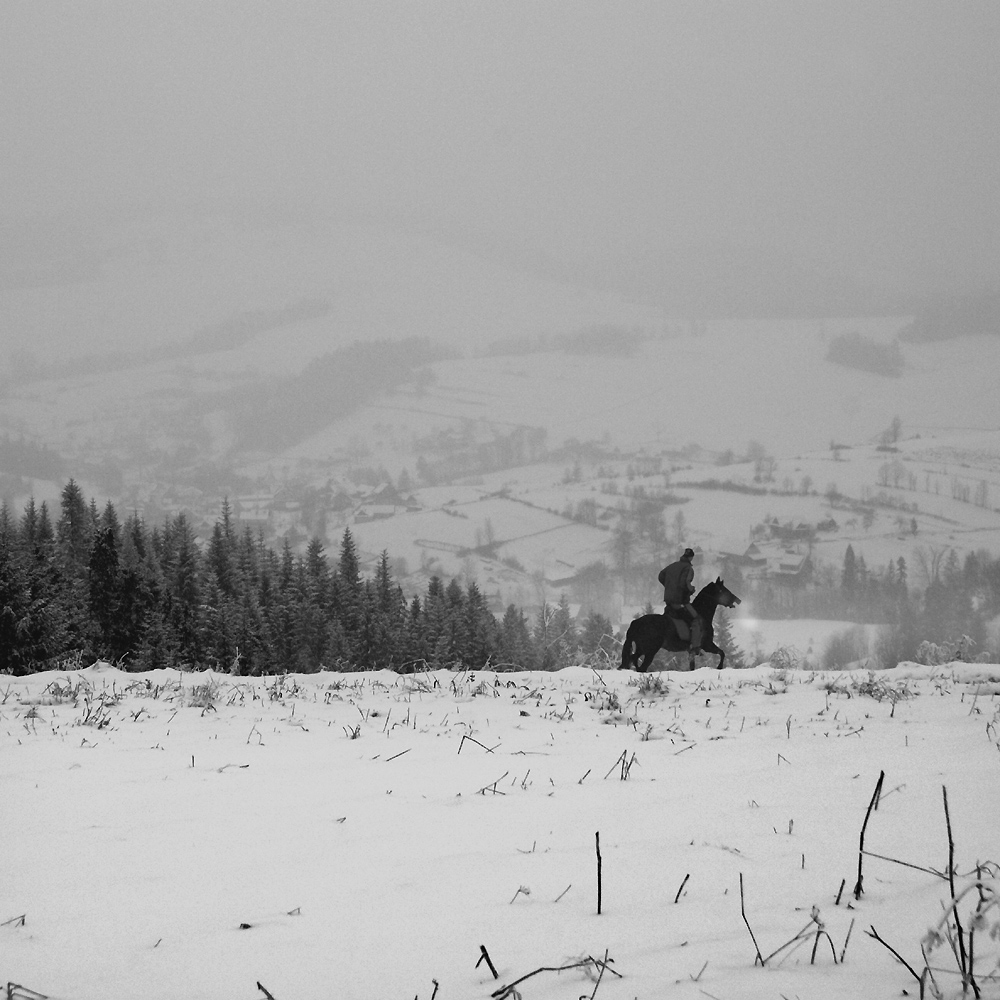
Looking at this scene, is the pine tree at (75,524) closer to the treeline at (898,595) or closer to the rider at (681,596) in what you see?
the rider at (681,596)

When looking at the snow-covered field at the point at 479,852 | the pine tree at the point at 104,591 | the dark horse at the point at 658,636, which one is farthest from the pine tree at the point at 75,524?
the snow-covered field at the point at 479,852

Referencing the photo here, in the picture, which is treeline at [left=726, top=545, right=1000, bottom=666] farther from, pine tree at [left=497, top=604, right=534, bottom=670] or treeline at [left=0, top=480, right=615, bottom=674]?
treeline at [left=0, top=480, right=615, bottom=674]

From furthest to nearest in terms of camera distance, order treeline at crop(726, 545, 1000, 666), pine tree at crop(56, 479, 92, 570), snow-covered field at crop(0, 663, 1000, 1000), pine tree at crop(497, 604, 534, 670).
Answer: treeline at crop(726, 545, 1000, 666), pine tree at crop(56, 479, 92, 570), pine tree at crop(497, 604, 534, 670), snow-covered field at crop(0, 663, 1000, 1000)

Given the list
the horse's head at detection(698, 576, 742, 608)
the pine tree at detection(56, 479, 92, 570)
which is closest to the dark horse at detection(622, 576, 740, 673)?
the horse's head at detection(698, 576, 742, 608)

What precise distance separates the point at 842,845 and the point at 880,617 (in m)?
154

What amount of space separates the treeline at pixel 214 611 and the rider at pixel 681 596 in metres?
1.95

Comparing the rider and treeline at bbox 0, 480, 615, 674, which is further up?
the rider

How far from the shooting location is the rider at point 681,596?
671 inches

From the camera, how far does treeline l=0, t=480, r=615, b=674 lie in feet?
115

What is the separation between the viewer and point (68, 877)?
4152mm

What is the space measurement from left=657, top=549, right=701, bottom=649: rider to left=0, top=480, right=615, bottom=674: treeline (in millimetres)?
1948

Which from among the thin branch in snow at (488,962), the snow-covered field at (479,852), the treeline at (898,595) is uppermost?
the thin branch in snow at (488,962)

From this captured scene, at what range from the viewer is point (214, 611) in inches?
2041

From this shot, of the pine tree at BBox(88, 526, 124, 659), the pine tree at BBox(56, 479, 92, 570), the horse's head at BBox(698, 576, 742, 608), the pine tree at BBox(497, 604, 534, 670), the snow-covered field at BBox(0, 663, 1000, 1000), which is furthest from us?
the pine tree at BBox(56, 479, 92, 570)
